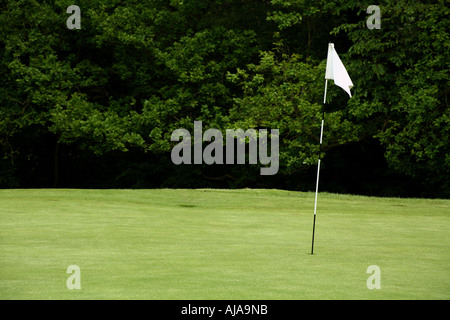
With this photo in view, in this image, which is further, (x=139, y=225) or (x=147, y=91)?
(x=147, y=91)

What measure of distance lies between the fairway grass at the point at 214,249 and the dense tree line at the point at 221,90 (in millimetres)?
8829

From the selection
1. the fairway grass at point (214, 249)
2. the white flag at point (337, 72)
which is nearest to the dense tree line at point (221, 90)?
the fairway grass at point (214, 249)

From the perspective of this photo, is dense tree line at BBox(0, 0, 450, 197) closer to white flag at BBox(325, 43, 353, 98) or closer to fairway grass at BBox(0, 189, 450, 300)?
fairway grass at BBox(0, 189, 450, 300)

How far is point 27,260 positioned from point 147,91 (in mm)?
24455

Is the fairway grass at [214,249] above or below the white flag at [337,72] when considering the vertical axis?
below

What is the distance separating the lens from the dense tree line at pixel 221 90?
1103 inches

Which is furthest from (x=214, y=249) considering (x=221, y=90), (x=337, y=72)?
(x=221, y=90)

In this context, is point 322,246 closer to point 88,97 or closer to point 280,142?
point 280,142

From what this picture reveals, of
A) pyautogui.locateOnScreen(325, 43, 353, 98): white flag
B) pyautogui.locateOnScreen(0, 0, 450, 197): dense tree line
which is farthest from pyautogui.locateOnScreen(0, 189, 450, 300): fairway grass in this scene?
pyautogui.locateOnScreen(0, 0, 450, 197): dense tree line

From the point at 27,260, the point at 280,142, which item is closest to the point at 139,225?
the point at 27,260

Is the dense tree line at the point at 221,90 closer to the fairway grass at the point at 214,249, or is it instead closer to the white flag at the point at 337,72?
the fairway grass at the point at 214,249

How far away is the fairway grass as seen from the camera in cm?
780

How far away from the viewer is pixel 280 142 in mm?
30438
